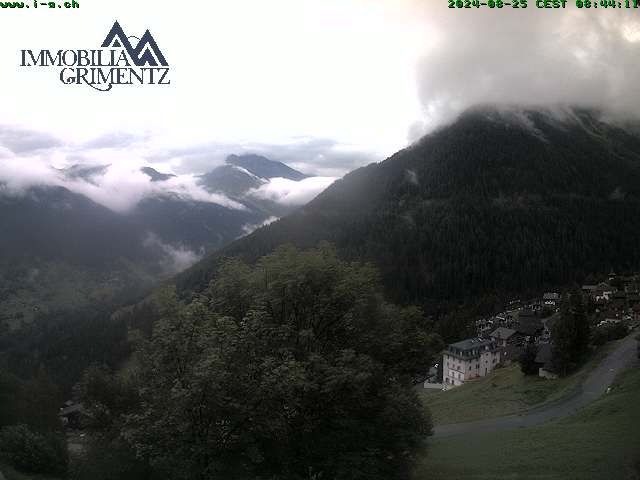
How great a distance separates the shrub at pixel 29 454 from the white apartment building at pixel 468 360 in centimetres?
7411

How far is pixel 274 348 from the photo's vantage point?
20125mm

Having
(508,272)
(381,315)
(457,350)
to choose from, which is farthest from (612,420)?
(508,272)

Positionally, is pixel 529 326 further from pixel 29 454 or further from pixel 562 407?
pixel 29 454

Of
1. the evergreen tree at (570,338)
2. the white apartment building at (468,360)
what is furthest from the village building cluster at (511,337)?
the evergreen tree at (570,338)

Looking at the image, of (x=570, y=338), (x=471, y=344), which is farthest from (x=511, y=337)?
(x=570, y=338)

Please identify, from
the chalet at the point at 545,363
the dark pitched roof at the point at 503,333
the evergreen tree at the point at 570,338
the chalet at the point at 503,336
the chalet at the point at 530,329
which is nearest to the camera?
the evergreen tree at the point at 570,338

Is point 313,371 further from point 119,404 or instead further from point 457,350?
point 457,350

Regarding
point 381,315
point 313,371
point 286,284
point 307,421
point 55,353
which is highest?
point 286,284

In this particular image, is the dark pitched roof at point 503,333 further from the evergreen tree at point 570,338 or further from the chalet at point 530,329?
the evergreen tree at point 570,338

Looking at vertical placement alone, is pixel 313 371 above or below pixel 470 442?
above

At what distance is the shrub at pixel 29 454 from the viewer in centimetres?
2488

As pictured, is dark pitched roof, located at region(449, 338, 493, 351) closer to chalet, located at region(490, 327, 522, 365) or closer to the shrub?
chalet, located at region(490, 327, 522, 365)

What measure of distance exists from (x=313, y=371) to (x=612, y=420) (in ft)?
81.6

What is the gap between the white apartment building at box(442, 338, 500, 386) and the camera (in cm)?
8919
